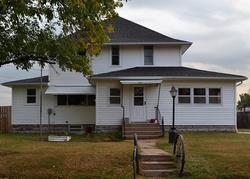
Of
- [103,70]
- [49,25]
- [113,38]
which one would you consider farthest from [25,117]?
[49,25]

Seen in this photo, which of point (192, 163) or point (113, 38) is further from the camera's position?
point (113, 38)

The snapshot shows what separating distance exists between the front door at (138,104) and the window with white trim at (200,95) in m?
3.22

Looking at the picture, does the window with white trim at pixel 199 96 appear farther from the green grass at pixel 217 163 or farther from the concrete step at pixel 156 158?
the concrete step at pixel 156 158

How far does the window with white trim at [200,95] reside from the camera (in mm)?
21984

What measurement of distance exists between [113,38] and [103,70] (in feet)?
7.56

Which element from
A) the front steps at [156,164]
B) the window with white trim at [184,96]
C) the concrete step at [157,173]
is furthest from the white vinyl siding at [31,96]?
the concrete step at [157,173]

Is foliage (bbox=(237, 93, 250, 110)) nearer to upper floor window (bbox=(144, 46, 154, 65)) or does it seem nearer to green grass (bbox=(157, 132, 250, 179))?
upper floor window (bbox=(144, 46, 154, 65))

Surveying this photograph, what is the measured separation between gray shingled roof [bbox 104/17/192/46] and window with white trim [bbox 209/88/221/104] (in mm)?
3583

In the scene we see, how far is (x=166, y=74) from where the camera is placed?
21.8 metres

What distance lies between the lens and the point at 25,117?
2434 cm

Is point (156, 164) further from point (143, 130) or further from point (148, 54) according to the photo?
point (148, 54)

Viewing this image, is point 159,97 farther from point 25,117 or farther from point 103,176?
point 103,176

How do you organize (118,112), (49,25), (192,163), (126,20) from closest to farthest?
(192,163), (49,25), (118,112), (126,20)

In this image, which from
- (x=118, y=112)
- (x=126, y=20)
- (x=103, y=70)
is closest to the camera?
(x=118, y=112)
